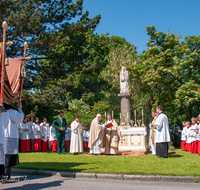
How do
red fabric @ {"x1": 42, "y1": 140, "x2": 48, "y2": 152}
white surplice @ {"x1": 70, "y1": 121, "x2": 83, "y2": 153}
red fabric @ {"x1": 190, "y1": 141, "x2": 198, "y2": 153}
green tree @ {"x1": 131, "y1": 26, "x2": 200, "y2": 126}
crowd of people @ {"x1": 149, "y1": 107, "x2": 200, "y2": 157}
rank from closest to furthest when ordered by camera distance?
1. crowd of people @ {"x1": 149, "y1": 107, "x2": 200, "y2": 157}
2. white surplice @ {"x1": 70, "y1": 121, "x2": 83, "y2": 153}
3. red fabric @ {"x1": 190, "y1": 141, "x2": 198, "y2": 153}
4. red fabric @ {"x1": 42, "y1": 140, "x2": 48, "y2": 152}
5. green tree @ {"x1": 131, "y1": 26, "x2": 200, "y2": 126}

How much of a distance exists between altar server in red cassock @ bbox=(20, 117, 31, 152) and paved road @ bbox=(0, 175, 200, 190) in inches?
328

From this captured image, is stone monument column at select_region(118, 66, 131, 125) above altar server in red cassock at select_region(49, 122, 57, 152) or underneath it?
above

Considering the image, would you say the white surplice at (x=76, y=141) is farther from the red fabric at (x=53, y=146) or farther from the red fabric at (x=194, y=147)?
the red fabric at (x=194, y=147)

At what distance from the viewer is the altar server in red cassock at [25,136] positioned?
14.7 metres

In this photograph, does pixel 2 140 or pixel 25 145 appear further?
pixel 25 145

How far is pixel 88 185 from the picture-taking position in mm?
6043

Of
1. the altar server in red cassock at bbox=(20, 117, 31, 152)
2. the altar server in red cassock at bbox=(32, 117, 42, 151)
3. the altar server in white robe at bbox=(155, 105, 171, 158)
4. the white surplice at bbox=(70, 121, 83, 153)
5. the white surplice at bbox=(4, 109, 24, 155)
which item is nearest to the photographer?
the white surplice at bbox=(4, 109, 24, 155)

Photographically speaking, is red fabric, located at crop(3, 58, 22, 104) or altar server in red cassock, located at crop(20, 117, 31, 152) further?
altar server in red cassock, located at crop(20, 117, 31, 152)

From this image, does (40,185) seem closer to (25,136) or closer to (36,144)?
(25,136)

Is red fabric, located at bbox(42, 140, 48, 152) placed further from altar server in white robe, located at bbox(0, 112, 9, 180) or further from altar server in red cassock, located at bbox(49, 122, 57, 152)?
altar server in white robe, located at bbox(0, 112, 9, 180)

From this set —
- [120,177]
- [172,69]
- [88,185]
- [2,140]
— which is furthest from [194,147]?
[2,140]

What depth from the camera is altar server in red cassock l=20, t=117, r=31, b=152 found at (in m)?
14.7

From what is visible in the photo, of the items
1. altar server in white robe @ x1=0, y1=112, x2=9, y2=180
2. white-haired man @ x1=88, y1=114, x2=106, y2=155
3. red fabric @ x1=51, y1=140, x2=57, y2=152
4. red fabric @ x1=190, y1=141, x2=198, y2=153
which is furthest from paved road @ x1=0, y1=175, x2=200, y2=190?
red fabric @ x1=51, y1=140, x2=57, y2=152

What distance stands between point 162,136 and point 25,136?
322 inches
